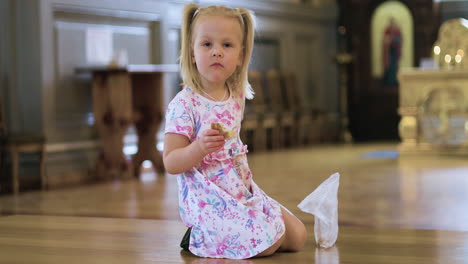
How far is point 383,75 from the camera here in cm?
1151

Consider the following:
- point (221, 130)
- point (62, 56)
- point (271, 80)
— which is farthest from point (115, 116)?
point (221, 130)

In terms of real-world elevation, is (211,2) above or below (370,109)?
above

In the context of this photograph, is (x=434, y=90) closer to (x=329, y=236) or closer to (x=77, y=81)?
(x=77, y=81)

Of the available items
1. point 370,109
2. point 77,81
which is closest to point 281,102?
point 370,109

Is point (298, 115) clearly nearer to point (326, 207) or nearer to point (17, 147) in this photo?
point (17, 147)

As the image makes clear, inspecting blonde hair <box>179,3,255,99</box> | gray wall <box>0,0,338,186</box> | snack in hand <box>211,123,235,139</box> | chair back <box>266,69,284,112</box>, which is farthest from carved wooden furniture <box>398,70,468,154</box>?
snack in hand <box>211,123,235,139</box>

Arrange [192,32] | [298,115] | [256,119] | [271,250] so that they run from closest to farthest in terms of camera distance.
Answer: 1. [271,250]
2. [192,32]
3. [256,119]
4. [298,115]

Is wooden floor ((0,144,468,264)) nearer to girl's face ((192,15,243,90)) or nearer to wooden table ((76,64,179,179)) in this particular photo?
wooden table ((76,64,179,179))

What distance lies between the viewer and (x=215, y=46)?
9.65 ft

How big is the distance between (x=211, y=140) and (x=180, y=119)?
283 mm

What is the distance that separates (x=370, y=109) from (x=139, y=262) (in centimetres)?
905

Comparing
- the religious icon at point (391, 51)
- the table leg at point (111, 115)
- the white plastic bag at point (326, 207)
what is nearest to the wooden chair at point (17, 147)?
the table leg at point (111, 115)

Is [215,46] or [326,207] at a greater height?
[215,46]

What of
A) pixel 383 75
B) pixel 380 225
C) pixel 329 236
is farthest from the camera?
pixel 383 75
